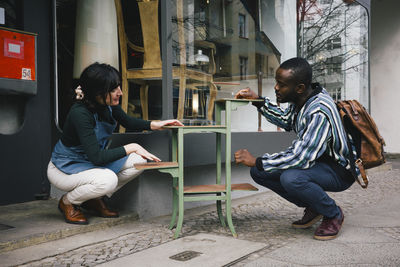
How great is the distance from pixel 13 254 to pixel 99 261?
60 centimetres

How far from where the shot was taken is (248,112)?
516 centimetres

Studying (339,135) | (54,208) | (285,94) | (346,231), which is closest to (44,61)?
(54,208)

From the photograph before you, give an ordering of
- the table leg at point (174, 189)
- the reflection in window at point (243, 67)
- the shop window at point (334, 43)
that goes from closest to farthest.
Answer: the table leg at point (174, 189) < the reflection in window at point (243, 67) < the shop window at point (334, 43)

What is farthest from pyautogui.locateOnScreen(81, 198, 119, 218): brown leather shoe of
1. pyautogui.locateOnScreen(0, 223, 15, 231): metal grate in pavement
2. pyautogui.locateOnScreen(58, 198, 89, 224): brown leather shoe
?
pyautogui.locateOnScreen(0, 223, 15, 231): metal grate in pavement

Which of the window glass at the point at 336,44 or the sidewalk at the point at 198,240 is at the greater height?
the window glass at the point at 336,44

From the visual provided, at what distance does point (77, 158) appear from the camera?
337cm

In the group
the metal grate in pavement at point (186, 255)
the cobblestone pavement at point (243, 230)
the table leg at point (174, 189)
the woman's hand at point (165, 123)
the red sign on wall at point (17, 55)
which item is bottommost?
the cobblestone pavement at point (243, 230)

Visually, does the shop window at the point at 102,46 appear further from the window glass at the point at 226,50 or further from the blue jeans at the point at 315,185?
the blue jeans at the point at 315,185

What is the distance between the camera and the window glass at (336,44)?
20.9ft

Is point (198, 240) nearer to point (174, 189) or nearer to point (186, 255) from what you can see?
point (186, 255)

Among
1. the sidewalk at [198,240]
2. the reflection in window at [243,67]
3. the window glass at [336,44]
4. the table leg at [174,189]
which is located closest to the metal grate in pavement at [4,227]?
the sidewalk at [198,240]

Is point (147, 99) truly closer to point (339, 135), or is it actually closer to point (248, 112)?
point (248, 112)

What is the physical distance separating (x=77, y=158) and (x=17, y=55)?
1463mm

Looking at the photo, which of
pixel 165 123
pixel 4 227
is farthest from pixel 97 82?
pixel 4 227
